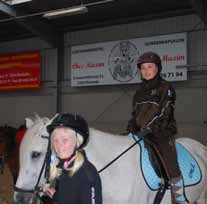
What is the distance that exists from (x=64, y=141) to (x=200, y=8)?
26.6 feet

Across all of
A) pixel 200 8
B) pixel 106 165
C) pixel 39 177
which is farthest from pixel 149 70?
pixel 200 8

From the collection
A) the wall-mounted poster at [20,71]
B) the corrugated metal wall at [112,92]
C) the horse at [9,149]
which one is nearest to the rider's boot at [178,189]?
the horse at [9,149]

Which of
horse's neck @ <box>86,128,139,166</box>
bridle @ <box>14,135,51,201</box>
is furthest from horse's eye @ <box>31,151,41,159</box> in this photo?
horse's neck @ <box>86,128,139,166</box>

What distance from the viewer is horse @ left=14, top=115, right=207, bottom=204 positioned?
3266mm

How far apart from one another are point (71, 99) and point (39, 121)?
873 cm

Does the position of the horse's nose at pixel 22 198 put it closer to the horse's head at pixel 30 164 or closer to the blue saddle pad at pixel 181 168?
the horse's head at pixel 30 164

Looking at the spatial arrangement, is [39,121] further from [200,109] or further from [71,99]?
[71,99]

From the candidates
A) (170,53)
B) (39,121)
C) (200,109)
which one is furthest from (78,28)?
(39,121)

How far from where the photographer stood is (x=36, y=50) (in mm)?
13086

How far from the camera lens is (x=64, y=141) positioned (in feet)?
7.17

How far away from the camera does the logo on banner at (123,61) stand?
10.9m

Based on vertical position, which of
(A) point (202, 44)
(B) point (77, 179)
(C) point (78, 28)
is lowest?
(B) point (77, 179)

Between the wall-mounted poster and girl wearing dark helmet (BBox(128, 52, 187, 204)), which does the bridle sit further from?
the wall-mounted poster

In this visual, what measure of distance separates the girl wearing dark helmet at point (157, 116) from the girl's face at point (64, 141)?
1.69 m
